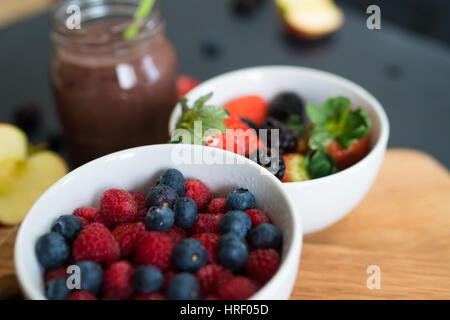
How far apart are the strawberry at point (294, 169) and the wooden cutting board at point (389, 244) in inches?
5.0

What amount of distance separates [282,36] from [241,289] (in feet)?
4.41

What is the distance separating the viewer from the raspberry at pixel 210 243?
0.59 m

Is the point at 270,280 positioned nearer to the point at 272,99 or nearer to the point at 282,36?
the point at 272,99

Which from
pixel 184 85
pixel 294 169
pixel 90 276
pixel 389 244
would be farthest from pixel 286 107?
pixel 90 276

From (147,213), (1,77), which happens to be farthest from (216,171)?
(1,77)

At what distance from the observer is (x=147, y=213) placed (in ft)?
2.04

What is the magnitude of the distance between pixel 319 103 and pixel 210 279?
0.54m

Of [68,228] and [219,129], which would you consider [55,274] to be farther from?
[219,129]

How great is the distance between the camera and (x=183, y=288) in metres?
0.53

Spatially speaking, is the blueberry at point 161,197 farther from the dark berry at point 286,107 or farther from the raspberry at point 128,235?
the dark berry at point 286,107

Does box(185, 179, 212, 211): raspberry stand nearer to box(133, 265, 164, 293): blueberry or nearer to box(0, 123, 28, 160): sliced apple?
box(133, 265, 164, 293): blueberry

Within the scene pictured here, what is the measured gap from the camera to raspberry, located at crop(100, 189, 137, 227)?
65cm

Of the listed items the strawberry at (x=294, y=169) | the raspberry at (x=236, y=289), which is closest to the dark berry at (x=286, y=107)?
the strawberry at (x=294, y=169)

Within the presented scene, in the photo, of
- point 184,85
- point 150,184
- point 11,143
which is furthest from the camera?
point 184,85
